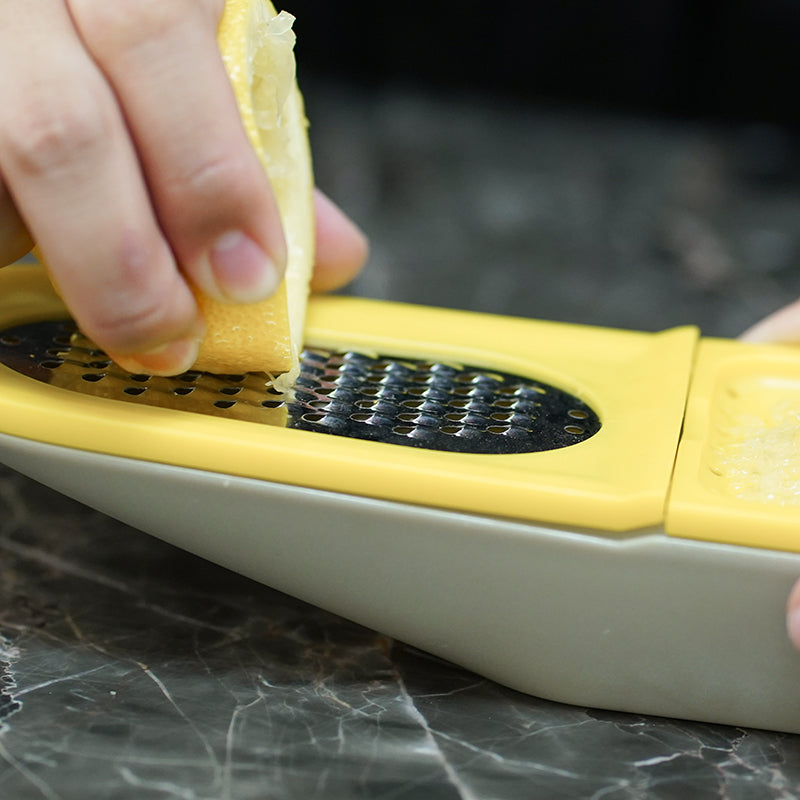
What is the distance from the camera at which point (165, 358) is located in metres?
Result: 0.52

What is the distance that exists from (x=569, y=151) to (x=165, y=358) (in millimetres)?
1049

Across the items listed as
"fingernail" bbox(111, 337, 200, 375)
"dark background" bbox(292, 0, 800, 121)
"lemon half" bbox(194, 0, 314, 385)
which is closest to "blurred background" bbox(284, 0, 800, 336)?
"dark background" bbox(292, 0, 800, 121)

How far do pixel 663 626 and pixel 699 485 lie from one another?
7cm

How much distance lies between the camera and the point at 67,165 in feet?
1.54

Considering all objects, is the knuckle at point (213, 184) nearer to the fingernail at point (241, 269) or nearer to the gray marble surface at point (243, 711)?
the fingernail at point (241, 269)

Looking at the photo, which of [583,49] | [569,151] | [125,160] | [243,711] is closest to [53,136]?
[125,160]

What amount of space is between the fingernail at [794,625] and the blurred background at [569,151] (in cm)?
60

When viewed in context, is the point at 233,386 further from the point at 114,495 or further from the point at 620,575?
the point at 620,575

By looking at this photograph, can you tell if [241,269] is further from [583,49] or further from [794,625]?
[583,49]

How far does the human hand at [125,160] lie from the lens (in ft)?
1.55

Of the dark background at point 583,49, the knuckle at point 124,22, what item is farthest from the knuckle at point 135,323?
the dark background at point 583,49

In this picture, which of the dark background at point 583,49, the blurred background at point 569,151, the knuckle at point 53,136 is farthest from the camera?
the dark background at point 583,49

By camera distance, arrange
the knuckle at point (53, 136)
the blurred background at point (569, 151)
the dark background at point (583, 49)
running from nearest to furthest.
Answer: the knuckle at point (53, 136) → the blurred background at point (569, 151) → the dark background at point (583, 49)

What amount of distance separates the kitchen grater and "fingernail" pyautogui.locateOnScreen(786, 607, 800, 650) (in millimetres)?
13
